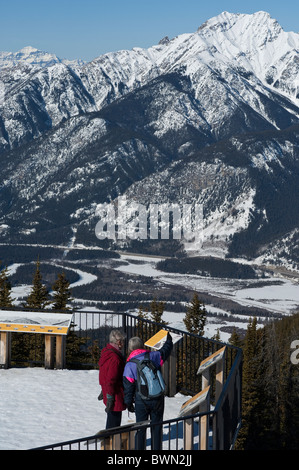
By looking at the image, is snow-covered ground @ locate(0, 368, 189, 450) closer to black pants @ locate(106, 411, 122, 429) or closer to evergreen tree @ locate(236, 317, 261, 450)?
black pants @ locate(106, 411, 122, 429)

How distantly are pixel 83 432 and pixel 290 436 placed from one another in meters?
49.8

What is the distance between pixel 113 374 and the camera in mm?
16203

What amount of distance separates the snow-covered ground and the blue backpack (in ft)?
9.70

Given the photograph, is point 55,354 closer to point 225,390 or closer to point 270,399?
point 225,390

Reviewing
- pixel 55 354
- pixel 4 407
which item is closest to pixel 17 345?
pixel 55 354

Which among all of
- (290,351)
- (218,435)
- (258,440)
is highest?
(218,435)

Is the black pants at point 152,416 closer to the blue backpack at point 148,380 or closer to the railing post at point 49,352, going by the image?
the blue backpack at point 148,380

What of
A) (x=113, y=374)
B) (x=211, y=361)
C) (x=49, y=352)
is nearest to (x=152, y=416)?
(x=113, y=374)

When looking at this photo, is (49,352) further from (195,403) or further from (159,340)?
(195,403)

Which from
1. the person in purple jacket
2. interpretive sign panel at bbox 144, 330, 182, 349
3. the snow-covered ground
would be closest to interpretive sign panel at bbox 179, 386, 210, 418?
the person in purple jacket

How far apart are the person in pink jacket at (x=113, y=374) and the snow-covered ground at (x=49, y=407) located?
73.4 inches

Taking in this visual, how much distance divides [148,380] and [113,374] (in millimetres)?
1133

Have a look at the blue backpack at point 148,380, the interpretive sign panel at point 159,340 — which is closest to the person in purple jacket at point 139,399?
the blue backpack at point 148,380

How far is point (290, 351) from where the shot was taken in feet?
257
